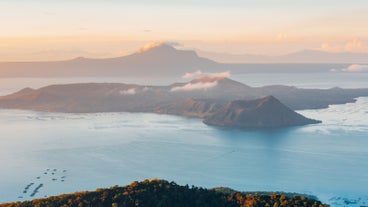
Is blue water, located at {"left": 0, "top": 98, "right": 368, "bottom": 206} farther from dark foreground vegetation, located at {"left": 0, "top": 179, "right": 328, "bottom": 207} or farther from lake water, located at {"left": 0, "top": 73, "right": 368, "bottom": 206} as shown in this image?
dark foreground vegetation, located at {"left": 0, "top": 179, "right": 328, "bottom": 207}

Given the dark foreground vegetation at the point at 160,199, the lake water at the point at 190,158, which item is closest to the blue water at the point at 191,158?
the lake water at the point at 190,158

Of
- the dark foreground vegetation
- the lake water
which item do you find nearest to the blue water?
the lake water

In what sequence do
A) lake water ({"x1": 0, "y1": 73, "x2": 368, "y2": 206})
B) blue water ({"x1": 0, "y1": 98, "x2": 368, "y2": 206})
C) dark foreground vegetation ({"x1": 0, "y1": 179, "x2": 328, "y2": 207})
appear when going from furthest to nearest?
blue water ({"x1": 0, "y1": 98, "x2": 368, "y2": 206}) → lake water ({"x1": 0, "y1": 73, "x2": 368, "y2": 206}) → dark foreground vegetation ({"x1": 0, "y1": 179, "x2": 328, "y2": 207})

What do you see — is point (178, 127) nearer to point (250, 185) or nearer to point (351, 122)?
point (351, 122)

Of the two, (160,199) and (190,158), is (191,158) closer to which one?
(190,158)

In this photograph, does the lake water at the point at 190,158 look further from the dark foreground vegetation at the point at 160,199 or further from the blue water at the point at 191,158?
the dark foreground vegetation at the point at 160,199

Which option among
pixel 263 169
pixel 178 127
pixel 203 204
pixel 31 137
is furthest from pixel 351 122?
pixel 203 204
